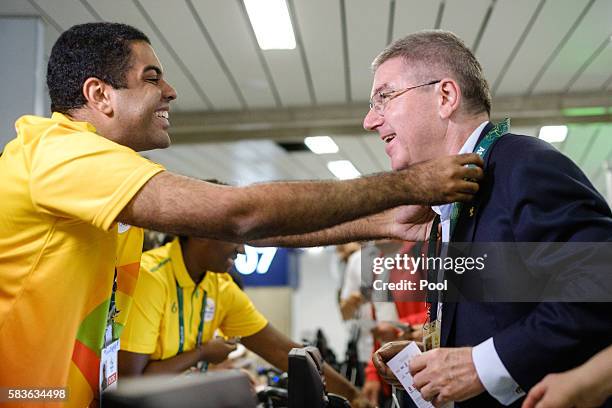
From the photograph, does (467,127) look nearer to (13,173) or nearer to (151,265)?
(13,173)

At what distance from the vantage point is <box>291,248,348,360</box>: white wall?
Result: 1570 cm

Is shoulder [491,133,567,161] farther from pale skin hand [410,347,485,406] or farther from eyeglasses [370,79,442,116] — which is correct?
pale skin hand [410,347,485,406]

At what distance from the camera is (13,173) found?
138cm

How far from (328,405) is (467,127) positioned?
84 cm

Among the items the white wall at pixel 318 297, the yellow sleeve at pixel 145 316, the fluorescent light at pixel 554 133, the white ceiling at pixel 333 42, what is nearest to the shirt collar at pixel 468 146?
the yellow sleeve at pixel 145 316

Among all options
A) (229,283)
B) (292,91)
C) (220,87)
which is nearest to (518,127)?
(292,91)

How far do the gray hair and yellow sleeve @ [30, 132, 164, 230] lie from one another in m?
0.77

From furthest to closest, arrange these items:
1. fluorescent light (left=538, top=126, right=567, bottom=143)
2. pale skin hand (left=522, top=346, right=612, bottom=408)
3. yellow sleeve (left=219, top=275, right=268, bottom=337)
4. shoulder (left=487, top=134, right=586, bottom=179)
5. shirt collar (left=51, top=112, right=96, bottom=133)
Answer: fluorescent light (left=538, top=126, right=567, bottom=143)
yellow sleeve (left=219, top=275, right=268, bottom=337)
shirt collar (left=51, top=112, right=96, bottom=133)
shoulder (left=487, top=134, right=586, bottom=179)
pale skin hand (left=522, top=346, right=612, bottom=408)

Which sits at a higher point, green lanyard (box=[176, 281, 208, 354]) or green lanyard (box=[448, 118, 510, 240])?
green lanyard (box=[448, 118, 510, 240])

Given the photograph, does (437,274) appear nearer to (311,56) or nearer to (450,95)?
(450,95)

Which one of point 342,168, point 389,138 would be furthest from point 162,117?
point 342,168

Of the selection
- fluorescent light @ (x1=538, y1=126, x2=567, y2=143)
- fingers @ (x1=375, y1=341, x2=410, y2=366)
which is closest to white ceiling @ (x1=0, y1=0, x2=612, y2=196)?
fluorescent light @ (x1=538, y1=126, x2=567, y2=143)

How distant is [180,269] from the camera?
9.27 feet

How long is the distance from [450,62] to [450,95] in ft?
0.31
